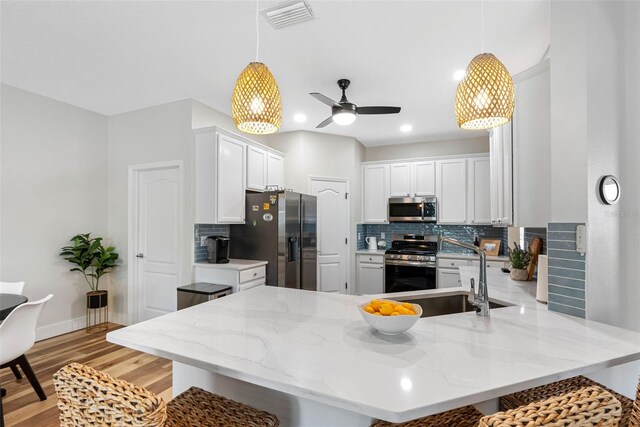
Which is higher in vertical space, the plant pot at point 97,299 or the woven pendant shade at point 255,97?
the woven pendant shade at point 255,97

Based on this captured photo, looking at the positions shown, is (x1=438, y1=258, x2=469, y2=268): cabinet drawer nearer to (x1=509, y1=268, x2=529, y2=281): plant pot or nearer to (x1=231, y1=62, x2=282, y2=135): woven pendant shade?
(x1=509, y1=268, x2=529, y2=281): plant pot

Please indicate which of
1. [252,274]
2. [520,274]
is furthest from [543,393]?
[252,274]

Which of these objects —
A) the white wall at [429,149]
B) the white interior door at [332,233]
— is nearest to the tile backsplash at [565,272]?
the white interior door at [332,233]

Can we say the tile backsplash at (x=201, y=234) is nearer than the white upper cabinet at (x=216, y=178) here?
No

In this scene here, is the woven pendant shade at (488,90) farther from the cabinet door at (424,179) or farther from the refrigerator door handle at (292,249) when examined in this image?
the cabinet door at (424,179)

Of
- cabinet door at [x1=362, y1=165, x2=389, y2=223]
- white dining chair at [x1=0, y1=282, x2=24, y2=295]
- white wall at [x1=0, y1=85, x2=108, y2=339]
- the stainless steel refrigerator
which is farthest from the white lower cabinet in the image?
white dining chair at [x1=0, y1=282, x2=24, y2=295]

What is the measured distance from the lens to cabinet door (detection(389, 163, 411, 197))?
5.13 m

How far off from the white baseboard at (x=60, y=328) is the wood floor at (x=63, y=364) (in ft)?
0.25

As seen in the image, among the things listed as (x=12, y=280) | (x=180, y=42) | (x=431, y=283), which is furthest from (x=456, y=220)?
(x=12, y=280)

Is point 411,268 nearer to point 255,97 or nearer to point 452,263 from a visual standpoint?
point 452,263

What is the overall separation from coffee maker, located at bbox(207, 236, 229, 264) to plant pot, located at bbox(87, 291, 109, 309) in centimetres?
145

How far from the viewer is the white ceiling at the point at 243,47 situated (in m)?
2.08

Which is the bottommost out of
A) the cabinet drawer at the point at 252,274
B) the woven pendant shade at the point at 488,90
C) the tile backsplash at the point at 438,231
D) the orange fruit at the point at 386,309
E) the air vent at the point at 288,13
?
the cabinet drawer at the point at 252,274

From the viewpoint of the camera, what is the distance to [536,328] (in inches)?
54.3
